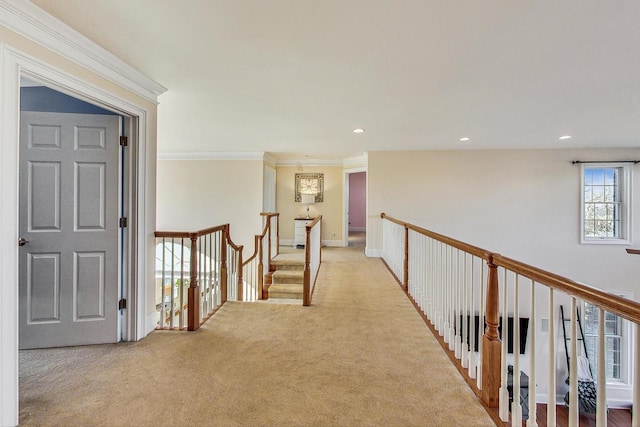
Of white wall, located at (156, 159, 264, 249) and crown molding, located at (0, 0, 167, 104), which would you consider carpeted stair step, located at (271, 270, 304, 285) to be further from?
crown molding, located at (0, 0, 167, 104)

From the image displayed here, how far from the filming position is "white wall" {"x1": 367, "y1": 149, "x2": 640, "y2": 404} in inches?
202

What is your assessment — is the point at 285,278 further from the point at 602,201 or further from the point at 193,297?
the point at 602,201

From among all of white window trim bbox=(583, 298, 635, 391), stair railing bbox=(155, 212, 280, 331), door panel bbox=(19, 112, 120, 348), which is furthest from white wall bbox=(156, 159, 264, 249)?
white window trim bbox=(583, 298, 635, 391)

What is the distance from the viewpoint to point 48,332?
2172mm

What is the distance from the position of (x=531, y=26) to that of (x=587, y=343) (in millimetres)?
6171

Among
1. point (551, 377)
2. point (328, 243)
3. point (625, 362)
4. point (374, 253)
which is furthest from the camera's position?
point (328, 243)

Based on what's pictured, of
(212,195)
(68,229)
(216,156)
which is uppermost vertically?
(216,156)

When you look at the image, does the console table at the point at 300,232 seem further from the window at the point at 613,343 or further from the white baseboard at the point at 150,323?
the window at the point at 613,343

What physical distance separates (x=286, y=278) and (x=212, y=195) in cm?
270

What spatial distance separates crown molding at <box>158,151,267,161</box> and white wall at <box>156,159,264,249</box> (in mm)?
69

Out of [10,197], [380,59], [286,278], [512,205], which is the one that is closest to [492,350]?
[380,59]

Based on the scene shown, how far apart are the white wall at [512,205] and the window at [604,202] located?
13 centimetres

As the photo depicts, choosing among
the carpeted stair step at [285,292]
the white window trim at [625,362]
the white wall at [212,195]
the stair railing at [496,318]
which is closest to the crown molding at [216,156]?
the white wall at [212,195]

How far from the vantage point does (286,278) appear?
A: 4.82 m
